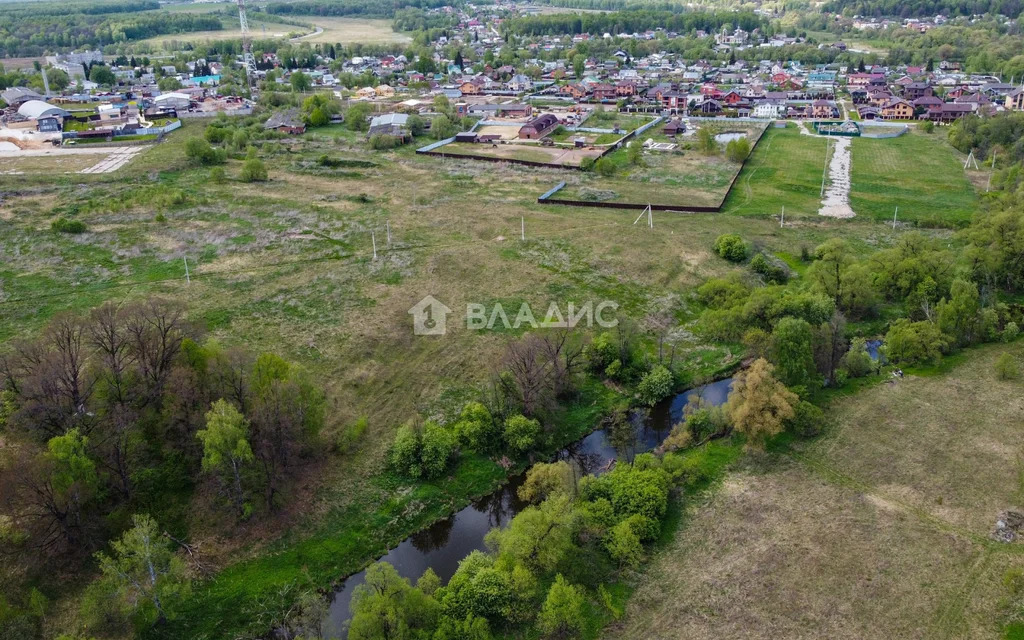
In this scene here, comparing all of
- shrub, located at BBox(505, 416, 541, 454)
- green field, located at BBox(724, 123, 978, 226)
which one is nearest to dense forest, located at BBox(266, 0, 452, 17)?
green field, located at BBox(724, 123, 978, 226)

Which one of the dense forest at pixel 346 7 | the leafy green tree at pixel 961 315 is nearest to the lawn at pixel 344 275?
the leafy green tree at pixel 961 315

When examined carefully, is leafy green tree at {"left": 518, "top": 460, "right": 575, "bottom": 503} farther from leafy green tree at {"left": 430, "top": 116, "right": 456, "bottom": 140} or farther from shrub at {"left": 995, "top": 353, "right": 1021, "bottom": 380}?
leafy green tree at {"left": 430, "top": 116, "right": 456, "bottom": 140}

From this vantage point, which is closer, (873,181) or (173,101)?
(873,181)

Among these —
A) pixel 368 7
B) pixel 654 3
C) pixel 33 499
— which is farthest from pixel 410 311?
pixel 654 3

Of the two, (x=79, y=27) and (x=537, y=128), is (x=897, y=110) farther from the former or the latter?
(x=79, y=27)

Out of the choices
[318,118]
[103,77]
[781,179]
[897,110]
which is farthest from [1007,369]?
[103,77]

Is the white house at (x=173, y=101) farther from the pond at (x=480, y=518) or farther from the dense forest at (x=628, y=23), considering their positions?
the dense forest at (x=628, y=23)
